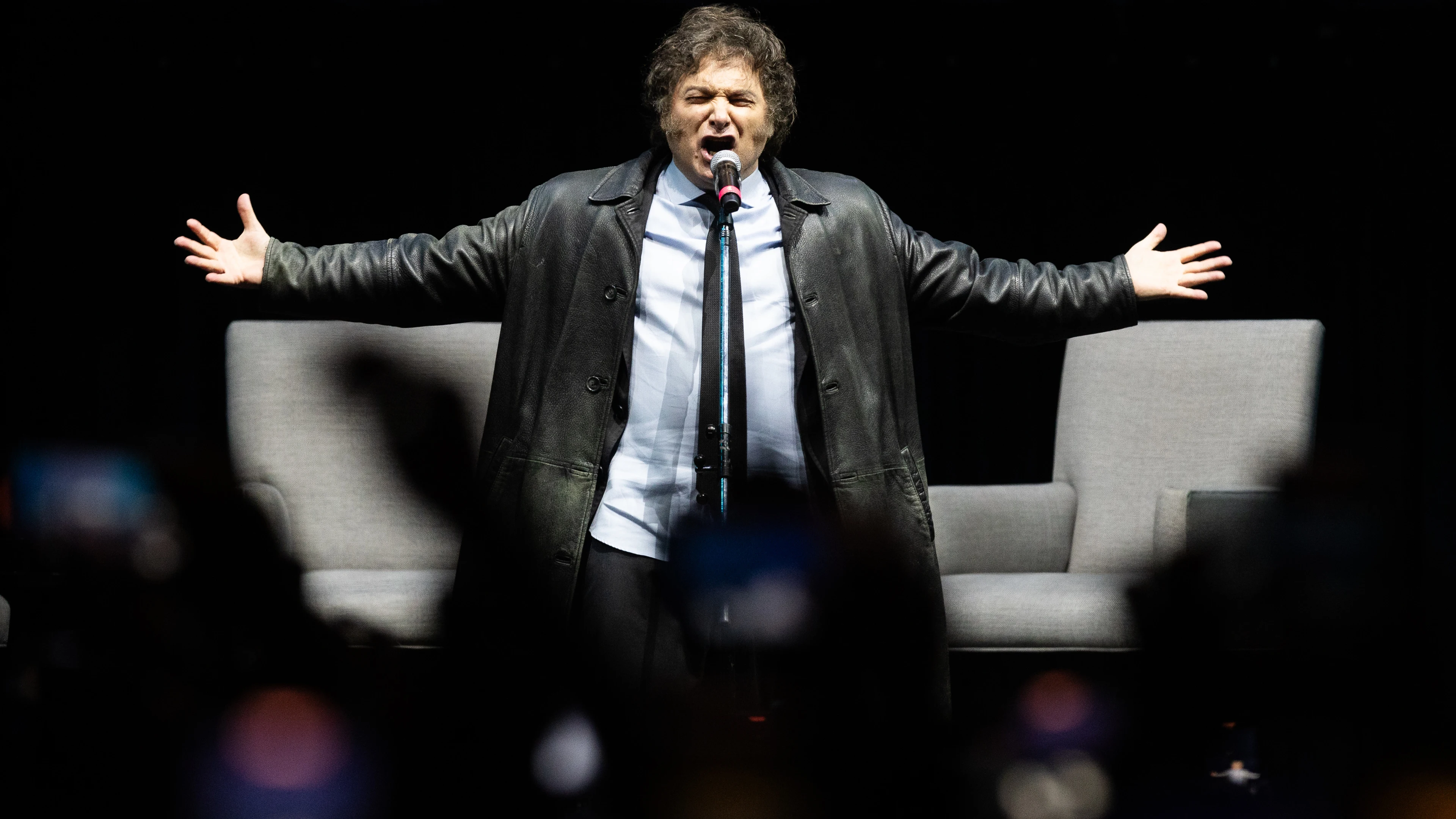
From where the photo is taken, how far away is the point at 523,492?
1.99 metres

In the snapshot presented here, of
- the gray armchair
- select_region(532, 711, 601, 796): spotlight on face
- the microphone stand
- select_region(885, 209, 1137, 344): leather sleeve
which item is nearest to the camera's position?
the microphone stand

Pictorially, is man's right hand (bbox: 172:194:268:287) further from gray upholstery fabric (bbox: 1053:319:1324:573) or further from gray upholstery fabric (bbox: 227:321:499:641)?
gray upholstery fabric (bbox: 1053:319:1324:573)

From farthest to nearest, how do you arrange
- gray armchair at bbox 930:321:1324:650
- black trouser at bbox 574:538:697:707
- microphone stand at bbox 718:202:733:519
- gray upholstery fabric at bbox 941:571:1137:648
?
gray armchair at bbox 930:321:1324:650, gray upholstery fabric at bbox 941:571:1137:648, black trouser at bbox 574:538:697:707, microphone stand at bbox 718:202:733:519

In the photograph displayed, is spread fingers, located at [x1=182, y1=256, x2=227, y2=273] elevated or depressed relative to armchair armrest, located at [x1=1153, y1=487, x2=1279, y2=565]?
elevated

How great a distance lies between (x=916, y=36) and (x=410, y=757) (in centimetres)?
239

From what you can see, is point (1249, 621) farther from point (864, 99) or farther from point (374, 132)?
point (374, 132)

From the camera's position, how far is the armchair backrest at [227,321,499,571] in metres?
2.96

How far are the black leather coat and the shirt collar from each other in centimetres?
2

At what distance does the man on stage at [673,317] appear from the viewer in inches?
77.0

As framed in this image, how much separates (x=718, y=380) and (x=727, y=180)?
27 centimetres

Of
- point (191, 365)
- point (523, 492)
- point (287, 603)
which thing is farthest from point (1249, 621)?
point (191, 365)

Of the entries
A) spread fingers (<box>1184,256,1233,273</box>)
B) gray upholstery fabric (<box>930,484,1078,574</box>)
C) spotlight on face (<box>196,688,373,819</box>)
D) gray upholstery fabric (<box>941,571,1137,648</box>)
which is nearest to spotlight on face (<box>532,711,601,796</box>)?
spotlight on face (<box>196,688,373,819</box>)

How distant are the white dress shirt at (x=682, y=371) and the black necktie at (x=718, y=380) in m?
0.03

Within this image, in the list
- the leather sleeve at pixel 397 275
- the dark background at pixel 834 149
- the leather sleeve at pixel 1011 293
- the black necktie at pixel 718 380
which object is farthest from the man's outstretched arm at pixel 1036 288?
the dark background at pixel 834 149
